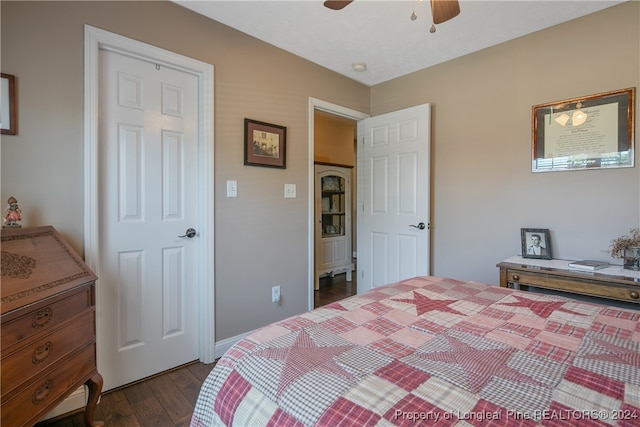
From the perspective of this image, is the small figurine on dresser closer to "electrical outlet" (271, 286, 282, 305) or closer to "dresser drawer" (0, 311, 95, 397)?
"dresser drawer" (0, 311, 95, 397)

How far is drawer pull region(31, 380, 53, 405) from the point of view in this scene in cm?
116

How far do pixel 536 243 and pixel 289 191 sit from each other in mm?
1978

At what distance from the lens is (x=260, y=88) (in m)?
2.50

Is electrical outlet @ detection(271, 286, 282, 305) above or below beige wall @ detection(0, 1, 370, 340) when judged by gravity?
below

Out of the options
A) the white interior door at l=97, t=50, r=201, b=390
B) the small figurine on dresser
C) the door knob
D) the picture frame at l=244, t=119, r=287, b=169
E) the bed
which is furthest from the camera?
the picture frame at l=244, t=119, r=287, b=169

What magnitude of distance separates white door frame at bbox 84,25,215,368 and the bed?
126cm

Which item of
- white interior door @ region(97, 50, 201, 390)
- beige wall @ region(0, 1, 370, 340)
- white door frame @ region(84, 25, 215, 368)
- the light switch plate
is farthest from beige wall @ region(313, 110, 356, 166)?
white interior door @ region(97, 50, 201, 390)

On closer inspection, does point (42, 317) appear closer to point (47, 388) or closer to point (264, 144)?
point (47, 388)

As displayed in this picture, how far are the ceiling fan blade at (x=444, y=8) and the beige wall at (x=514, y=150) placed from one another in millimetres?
1326

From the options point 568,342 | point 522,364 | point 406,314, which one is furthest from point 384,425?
point 568,342

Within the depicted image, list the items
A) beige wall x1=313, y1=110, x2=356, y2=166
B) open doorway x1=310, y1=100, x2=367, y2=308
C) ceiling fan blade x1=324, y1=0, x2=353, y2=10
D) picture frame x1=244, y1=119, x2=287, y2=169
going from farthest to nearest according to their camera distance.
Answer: beige wall x1=313, y1=110, x2=356, y2=166, open doorway x1=310, y1=100, x2=367, y2=308, picture frame x1=244, y1=119, x2=287, y2=169, ceiling fan blade x1=324, y1=0, x2=353, y2=10

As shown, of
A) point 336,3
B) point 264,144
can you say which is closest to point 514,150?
point 336,3

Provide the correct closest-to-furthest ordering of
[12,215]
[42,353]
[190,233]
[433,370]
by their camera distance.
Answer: [433,370], [42,353], [12,215], [190,233]

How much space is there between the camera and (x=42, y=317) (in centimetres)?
119
